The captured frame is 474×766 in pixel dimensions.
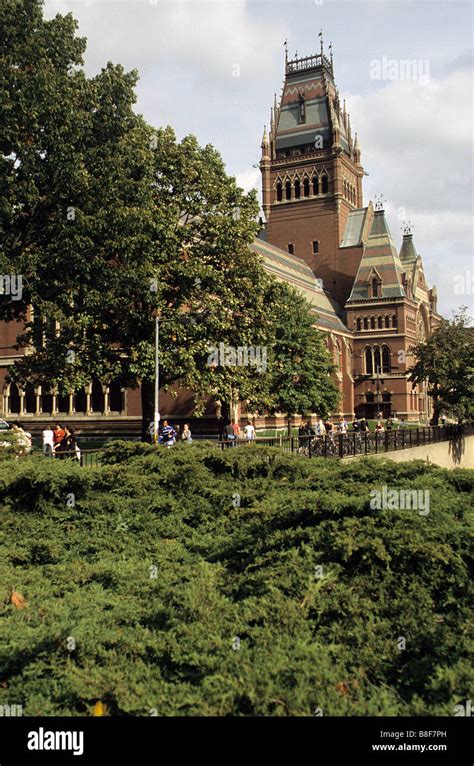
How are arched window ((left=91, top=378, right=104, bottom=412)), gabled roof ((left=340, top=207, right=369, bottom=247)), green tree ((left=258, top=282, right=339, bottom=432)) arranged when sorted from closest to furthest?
green tree ((left=258, top=282, right=339, bottom=432)) → arched window ((left=91, top=378, right=104, bottom=412)) → gabled roof ((left=340, top=207, right=369, bottom=247))

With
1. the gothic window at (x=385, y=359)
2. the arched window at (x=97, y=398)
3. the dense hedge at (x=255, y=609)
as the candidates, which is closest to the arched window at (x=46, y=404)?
the arched window at (x=97, y=398)

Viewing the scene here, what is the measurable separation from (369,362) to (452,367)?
1344 inches

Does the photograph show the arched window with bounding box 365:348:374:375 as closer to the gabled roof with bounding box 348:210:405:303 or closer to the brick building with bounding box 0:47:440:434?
the brick building with bounding box 0:47:440:434

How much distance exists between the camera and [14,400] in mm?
48781

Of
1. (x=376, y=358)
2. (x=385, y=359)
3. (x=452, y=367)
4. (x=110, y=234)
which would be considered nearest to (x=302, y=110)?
(x=376, y=358)

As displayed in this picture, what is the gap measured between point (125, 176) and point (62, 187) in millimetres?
3044

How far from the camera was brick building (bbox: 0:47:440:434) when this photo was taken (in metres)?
78.4

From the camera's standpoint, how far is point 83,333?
90.2 feet

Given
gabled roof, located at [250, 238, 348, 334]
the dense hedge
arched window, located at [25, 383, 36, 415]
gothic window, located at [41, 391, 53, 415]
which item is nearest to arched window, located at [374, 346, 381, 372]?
gabled roof, located at [250, 238, 348, 334]

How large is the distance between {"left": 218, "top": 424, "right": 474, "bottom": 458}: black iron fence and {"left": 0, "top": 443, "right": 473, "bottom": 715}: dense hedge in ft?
26.6

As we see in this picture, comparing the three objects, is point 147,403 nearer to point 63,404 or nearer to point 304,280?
point 63,404

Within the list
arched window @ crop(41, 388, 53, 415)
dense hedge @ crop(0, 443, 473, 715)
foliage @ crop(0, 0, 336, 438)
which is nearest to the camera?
dense hedge @ crop(0, 443, 473, 715)

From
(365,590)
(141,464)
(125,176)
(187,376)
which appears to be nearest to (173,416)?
(187,376)
